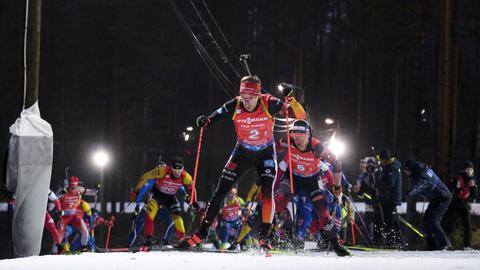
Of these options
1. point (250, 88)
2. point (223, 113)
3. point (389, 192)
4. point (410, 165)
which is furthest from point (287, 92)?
point (389, 192)

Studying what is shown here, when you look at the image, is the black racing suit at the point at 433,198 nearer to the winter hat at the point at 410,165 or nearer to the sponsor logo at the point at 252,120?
the winter hat at the point at 410,165

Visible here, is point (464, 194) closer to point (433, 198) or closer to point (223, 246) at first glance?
point (433, 198)

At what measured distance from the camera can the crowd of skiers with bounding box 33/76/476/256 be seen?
31.2 feet

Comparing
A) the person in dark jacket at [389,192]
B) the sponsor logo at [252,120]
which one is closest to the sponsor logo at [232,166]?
the sponsor logo at [252,120]

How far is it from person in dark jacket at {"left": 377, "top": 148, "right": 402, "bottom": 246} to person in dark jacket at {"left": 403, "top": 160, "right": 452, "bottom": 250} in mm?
1131

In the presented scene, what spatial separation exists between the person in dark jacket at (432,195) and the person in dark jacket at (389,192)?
113 cm

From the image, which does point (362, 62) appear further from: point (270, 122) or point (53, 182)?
point (270, 122)

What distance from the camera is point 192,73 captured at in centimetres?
5353

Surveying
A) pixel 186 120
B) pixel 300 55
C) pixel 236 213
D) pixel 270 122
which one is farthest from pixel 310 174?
pixel 186 120

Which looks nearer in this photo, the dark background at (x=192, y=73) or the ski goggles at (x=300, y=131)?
the ski goggles at (x=300, y=131)

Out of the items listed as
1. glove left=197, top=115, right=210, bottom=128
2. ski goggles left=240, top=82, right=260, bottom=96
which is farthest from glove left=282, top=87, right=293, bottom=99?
glove left=197, top=115, right=210, bottom=128

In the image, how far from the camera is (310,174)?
1061 centimetres

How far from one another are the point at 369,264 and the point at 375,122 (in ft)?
162

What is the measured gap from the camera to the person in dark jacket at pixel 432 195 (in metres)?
13.5
